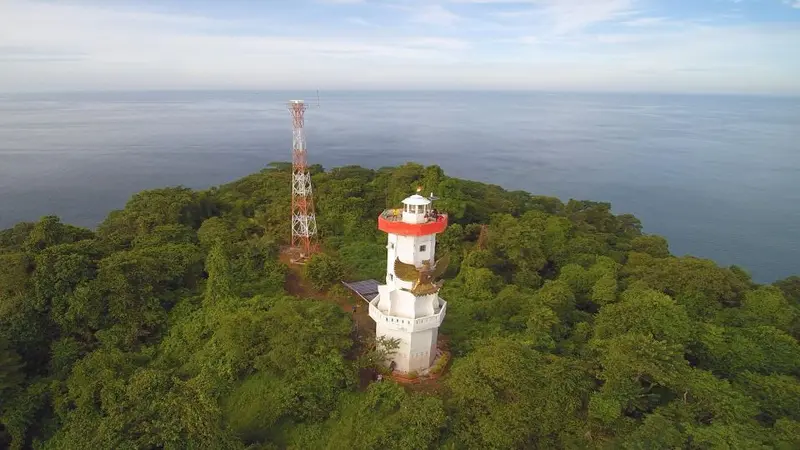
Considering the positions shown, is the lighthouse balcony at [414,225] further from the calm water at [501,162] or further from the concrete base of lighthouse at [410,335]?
the calm water at [501,162]

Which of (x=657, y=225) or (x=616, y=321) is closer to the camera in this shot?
(x=616, y=321)

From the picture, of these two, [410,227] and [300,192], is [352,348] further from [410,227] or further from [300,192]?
[300,192]

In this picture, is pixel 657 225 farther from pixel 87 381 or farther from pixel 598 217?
pixel 87 381

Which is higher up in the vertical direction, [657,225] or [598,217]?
[598,217]

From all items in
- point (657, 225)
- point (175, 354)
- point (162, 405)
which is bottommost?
point (657, 225)

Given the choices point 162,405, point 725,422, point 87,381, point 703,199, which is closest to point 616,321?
point 725,422

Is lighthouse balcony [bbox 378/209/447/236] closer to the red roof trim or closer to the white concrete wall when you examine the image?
the red roof trim

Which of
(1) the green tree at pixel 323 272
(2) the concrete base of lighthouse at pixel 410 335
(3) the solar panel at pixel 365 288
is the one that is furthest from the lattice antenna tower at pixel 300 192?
(2) the concrete base of lighthouse at pixel 410 335

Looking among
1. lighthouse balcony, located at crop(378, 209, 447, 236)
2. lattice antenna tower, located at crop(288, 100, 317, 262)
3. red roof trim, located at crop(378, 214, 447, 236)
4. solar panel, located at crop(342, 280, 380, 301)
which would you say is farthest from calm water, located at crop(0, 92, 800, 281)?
red roof trim, located at crop(378, 214, 447, 236)
